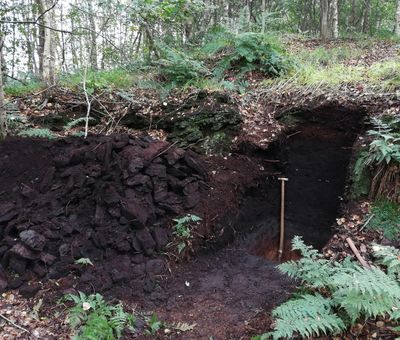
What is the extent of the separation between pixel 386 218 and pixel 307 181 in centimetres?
203

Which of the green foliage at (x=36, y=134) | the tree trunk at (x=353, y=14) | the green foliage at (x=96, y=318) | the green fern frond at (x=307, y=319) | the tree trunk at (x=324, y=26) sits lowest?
the green foliage at (x=96, y=318)

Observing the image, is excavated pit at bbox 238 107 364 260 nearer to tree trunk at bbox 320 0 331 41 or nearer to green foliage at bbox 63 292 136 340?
green foliage at bbox 63 292 136 340

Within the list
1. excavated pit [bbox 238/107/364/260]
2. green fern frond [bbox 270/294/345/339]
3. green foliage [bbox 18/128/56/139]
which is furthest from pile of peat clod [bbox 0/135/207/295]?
green fern frond [bbox 270/294/345/339]

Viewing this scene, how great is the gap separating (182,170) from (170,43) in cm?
575

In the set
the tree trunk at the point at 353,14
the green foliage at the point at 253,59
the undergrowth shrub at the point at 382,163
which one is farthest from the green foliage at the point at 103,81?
the tree trunk at the point at 353,14

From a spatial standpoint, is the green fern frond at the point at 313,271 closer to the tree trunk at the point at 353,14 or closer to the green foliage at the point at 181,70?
the green foliage at the point at 181,70

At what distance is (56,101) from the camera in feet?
22.4

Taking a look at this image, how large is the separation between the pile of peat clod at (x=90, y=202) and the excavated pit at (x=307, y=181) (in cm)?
153

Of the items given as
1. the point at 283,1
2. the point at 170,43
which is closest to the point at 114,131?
the point at 170,43

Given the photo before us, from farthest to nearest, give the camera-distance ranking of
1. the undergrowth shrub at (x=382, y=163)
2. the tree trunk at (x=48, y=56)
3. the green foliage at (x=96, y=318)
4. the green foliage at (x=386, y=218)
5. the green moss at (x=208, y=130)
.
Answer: the tree trunk at (x=48, y=56) < the green moss at (x=208, y=130) < the undergrowth shrub at (x=382, y=163) < the green foliage at (x=386, y=218) < the green foliage at (x=96, y=318)

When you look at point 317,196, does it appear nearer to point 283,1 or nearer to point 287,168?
point 287,168

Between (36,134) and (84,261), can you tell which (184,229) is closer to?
(84,261)

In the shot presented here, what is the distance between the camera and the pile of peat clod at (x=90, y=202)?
401 centimetres

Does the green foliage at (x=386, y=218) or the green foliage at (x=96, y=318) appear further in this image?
the green foliage at (x=386, y=218)
